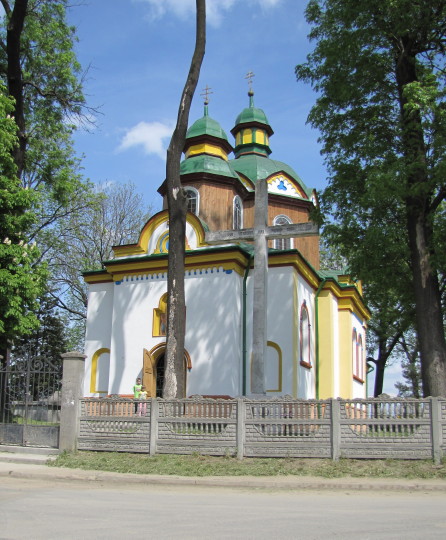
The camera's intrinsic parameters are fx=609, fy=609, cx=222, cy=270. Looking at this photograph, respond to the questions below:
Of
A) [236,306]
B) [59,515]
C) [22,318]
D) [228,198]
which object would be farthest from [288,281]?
[59,515]

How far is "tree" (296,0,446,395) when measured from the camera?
12.6 m

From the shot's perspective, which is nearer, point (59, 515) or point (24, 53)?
point (59, 515)

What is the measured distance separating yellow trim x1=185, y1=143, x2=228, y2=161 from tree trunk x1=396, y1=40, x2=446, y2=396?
1054 cm

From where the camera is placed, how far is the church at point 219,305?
18250mm

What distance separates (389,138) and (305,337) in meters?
8.33

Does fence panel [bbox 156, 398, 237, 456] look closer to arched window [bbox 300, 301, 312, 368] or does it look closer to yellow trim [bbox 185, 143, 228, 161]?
arched window [bbox 300, 301, 312, 368]

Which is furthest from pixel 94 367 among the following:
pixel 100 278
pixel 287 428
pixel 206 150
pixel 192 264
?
pixel 287 428

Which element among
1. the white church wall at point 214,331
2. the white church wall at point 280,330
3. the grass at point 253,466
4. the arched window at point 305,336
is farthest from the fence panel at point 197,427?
the arched window at point 305,336

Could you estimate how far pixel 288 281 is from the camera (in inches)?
745

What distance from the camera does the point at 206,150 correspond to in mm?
23391

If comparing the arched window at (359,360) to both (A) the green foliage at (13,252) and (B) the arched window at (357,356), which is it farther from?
Answer: (A) the green foliage at (13,252)

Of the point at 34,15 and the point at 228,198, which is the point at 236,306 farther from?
the point at 34,15

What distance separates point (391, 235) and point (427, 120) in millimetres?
2595

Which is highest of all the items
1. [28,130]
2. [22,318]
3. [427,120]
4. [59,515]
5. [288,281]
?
[28,130]
